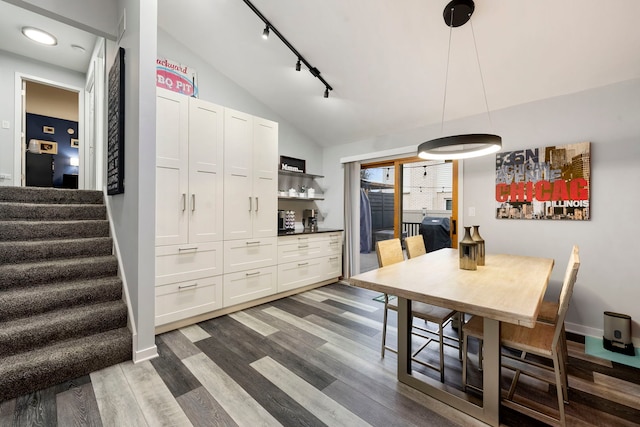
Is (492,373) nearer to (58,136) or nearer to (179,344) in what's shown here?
(179,344)

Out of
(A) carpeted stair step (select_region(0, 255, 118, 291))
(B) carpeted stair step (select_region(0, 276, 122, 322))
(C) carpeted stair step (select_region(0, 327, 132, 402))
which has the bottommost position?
(C) carpeted stair step (select_region(0, 327, 132, 402))

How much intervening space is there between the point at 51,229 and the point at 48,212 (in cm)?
32

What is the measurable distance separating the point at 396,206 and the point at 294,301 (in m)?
2.10

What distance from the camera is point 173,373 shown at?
6.47 ft

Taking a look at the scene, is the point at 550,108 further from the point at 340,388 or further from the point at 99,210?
the point at 99,210

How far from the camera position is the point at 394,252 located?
103 inches

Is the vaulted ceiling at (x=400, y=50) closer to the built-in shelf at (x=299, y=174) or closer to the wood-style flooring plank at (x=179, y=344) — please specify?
the built-in shelf at (x=299, y=174)

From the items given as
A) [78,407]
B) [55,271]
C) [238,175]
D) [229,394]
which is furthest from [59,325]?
[238,175]

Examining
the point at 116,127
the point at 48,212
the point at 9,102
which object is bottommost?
the point at 48,212

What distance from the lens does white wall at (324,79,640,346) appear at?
2.42 meters

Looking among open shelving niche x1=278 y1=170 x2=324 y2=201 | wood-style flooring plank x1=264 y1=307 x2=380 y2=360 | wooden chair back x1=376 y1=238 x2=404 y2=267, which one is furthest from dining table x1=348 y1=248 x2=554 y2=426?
open shelving niche x1=278 y1=170 x2=324 y2=201

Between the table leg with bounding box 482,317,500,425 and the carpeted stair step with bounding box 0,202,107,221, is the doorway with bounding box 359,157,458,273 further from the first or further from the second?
the carpeted stair step with bounding box 0,202,107,221

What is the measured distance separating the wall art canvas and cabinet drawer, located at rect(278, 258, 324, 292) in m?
2.46

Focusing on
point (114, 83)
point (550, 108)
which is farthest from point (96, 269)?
point (550, 108)
